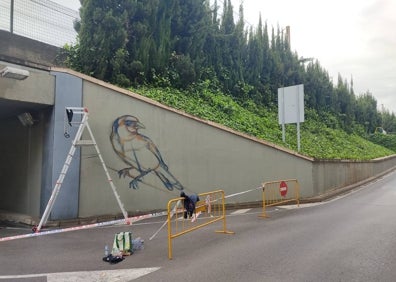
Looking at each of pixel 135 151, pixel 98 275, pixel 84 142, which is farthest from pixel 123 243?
pixel 135 151

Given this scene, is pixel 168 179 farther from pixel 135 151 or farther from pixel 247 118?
pixel 247 118

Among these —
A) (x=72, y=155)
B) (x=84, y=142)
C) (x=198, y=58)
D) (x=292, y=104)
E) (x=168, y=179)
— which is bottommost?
(x=168, y=179)

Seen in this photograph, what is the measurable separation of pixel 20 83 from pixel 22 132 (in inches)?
103

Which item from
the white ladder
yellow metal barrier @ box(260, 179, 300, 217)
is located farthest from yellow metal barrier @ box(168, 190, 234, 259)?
yellow metal barrier @ box(260, 179, 300, 217)

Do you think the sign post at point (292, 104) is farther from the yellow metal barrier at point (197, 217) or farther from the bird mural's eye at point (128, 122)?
the bird mural's eye at point (128, 122)

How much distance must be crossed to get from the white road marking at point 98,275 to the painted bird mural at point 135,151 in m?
5.32

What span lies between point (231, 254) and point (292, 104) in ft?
39.3

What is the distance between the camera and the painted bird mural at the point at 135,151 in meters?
10.8

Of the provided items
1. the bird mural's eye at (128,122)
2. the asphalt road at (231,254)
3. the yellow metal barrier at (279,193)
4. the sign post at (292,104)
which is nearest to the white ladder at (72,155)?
the asphalt road at (231,254)

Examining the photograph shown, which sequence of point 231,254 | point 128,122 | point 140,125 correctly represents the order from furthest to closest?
point 140,125, point 128,122, point 231,254

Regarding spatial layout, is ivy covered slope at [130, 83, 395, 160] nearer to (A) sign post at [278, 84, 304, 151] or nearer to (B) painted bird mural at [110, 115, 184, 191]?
(A) sign post at [278, 84, 304, 151]

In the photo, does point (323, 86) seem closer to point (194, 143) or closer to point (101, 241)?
point (194, 143)

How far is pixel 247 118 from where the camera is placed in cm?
1823

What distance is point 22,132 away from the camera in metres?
11.3
